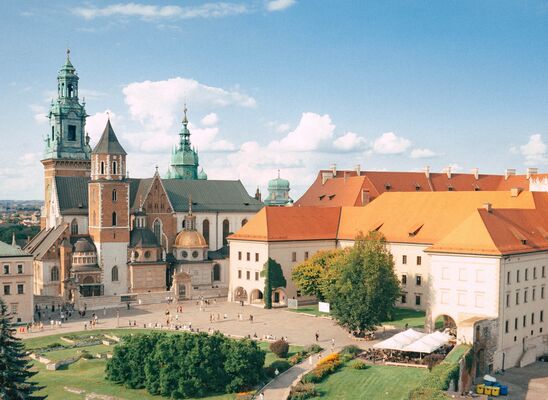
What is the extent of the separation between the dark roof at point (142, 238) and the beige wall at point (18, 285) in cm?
1667

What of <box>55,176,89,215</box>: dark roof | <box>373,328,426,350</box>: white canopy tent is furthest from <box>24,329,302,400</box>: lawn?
<box>55,176,89,215</box>: dark roof

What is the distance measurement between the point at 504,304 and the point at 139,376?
27277 millimetres

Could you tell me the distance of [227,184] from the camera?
103125 mm

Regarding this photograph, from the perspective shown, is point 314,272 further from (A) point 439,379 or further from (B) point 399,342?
(A) point 439,379

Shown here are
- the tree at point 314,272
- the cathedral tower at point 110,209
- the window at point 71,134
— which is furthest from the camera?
the window at point 71,134

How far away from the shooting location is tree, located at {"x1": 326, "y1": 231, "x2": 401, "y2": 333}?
56.6 m

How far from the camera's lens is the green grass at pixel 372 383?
42.6 m

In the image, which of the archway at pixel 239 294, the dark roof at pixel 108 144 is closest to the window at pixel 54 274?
the dark roof at pixel 108 144

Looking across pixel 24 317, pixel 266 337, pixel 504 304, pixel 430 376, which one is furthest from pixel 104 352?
pixel 504 304

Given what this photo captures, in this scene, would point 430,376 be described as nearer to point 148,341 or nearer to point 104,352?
point 148,341

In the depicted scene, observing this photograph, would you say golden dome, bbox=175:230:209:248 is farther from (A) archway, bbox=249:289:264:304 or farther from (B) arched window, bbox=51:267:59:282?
(B) arched window, bbox=51:267:59:282

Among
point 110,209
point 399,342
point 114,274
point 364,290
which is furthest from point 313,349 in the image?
point 110,209

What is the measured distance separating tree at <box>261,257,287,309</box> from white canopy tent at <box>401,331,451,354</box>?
86.7 feet

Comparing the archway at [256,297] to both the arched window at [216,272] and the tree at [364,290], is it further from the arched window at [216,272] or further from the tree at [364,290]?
the tree at [364,290]
